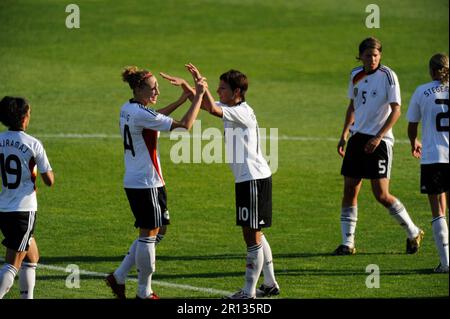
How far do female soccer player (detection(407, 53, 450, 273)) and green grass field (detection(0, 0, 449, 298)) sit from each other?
0.51 meters

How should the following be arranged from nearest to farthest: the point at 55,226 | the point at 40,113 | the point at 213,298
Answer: the point at 213,298 → the point at 55,226 → the point at 40,113

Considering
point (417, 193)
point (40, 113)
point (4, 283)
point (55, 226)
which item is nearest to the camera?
point (4, 283)

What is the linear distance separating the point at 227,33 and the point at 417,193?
15.9 metres

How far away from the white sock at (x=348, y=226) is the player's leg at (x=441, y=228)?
52.3 inches

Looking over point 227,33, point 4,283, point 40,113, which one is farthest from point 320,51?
point 4,283

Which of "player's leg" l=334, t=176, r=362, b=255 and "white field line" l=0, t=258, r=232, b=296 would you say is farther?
"player's leg" l=334, t=176, r=362, b=255

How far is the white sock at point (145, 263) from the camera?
10633mm

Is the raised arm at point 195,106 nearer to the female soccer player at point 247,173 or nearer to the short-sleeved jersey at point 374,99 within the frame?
the female soccer player at point 247,173

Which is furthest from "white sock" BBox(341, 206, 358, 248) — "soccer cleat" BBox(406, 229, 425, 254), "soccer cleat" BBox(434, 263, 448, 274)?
"soccer cleat" BBox(434, 263, 448, 274)

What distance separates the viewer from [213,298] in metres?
Result: 10.9

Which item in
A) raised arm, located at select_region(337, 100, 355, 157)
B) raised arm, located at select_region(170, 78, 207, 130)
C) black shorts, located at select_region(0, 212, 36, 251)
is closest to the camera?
black shorts, located at select_region(0, 212, 36, 251)

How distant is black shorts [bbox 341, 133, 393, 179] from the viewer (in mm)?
12844

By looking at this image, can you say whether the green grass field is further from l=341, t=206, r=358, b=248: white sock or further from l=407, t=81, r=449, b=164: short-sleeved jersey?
l=407, t=81, r=449, b=164: short-sleeved jersey
